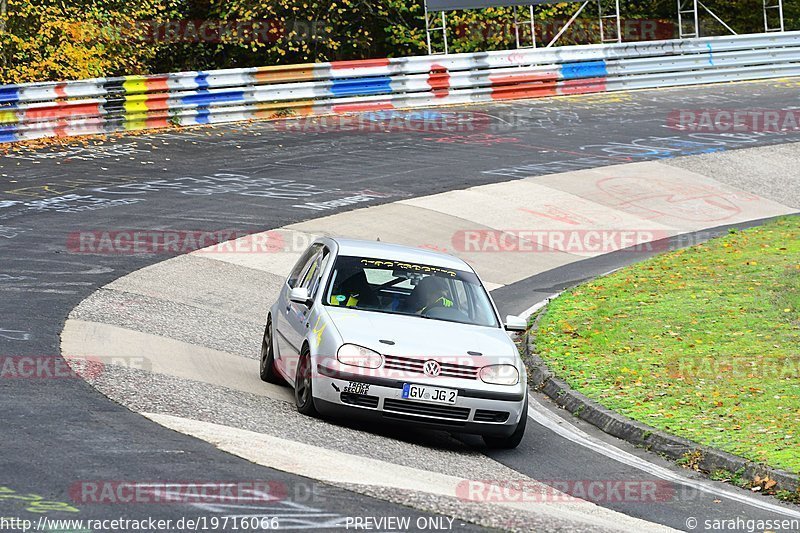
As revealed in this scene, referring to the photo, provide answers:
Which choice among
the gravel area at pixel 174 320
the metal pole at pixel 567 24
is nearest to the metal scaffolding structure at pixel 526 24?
the metal pole at pixel 567 24

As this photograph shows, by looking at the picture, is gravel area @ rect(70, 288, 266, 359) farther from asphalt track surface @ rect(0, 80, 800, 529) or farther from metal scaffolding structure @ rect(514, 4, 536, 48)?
metal scaffolding structure @ rect(514, 4, 536, 48)

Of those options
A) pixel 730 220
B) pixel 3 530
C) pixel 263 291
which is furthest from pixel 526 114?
pixel 3 530

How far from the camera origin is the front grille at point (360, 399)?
969 cm

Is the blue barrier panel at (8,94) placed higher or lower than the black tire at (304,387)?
higher

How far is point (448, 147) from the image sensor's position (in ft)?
88.8

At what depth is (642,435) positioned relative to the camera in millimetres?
10758

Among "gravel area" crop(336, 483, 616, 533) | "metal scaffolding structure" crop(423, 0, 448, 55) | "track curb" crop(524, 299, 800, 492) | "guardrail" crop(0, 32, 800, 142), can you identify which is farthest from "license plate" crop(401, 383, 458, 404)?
"metal scaffolding structure" crop(423, 0, 448, 55)

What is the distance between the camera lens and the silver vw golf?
9.70 m

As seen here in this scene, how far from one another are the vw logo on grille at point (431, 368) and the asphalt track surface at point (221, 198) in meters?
Result: 0.94

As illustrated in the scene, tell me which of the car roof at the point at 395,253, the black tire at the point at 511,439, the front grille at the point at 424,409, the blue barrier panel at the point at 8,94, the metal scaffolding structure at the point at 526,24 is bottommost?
the black tire at the point at 511,439

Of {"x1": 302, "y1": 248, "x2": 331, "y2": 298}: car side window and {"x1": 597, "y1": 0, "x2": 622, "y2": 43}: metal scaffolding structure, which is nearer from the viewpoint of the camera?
{"x1": 302, "y1": 248, "x2": 331, "y2": 298}: car side window

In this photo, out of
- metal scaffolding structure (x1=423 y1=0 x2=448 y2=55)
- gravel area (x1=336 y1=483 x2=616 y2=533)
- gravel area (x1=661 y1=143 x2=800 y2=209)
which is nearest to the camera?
gravel area (x1=336 y1=483 x2=616 y2=533)

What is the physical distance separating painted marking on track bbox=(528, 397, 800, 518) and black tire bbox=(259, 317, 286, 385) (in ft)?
8.22

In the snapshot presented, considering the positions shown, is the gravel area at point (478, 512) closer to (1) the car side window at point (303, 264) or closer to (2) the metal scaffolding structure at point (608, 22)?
(1) the car side window at point (303, 264)
